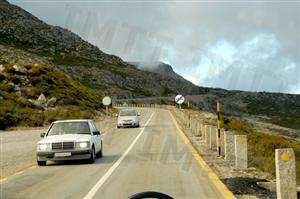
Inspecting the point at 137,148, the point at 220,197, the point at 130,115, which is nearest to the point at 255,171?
the point at 220,197

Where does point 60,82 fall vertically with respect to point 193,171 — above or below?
above

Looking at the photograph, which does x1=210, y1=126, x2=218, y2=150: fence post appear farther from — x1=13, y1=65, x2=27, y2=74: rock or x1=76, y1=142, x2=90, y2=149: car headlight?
x1=13, y1=65, x2=27, y2=74: rock

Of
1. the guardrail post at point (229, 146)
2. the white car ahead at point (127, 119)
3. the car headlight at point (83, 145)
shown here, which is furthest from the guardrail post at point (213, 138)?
the white car ahead at point (127, 119)

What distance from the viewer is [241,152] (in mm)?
19047

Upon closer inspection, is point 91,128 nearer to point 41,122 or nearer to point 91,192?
point 91,192

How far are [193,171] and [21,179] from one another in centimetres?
472

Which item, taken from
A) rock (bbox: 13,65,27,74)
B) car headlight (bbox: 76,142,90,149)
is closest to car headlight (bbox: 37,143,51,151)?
car headlight (bbox: 76,142,90,149)

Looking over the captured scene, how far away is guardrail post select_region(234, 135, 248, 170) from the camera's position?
1888 cm

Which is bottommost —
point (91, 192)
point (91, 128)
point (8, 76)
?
point (91, 192)

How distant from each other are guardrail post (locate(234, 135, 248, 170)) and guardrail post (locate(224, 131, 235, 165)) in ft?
7.29

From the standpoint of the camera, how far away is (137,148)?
99.7ft

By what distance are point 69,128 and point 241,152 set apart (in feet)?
24.6

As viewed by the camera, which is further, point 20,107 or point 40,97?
point 40,97

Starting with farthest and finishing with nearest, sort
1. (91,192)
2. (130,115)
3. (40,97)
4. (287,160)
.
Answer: (40,97)
(130,115)
(91,192)
(287,160)
